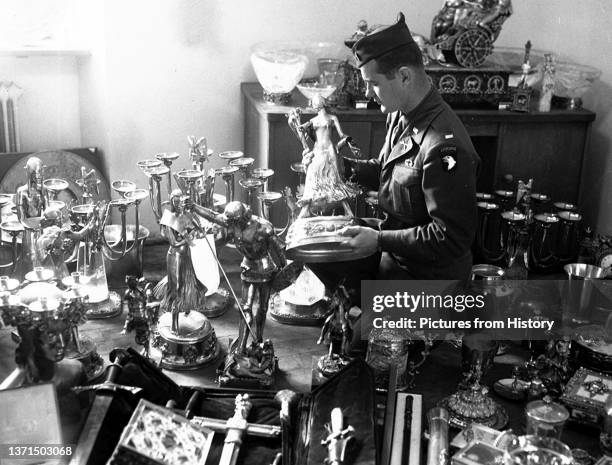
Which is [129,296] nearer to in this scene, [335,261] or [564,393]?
[335,261]

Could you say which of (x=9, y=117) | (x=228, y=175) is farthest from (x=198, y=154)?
(x=9, y=117)

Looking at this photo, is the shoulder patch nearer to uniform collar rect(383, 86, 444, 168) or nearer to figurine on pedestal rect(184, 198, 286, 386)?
uniform collar rect(383, 86, 444, 168)

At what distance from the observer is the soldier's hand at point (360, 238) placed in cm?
334

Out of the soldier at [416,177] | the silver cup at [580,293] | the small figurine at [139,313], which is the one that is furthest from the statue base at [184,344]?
the silver cup at [580,293]

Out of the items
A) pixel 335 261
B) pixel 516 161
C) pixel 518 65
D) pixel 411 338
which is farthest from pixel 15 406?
pixel 518 65

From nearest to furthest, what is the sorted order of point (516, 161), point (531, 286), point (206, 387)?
point (206, 387)
point (531, 286)
point (516, 161)

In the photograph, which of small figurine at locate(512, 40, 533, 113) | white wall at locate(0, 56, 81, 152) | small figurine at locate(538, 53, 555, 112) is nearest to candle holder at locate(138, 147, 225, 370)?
white wall at locate(0, 56, 81, 152)

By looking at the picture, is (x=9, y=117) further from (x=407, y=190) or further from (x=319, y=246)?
(x=407, y=190)

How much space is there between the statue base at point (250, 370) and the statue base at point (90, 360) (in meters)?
0.51

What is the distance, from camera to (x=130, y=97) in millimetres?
4840

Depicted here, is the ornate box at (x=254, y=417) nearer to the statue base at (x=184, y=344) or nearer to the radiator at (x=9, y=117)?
the statue base at (x=184, y=344)

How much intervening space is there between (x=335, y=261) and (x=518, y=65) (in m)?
2.56

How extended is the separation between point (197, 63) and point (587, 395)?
3.06 metres

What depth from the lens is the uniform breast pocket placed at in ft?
11.3
